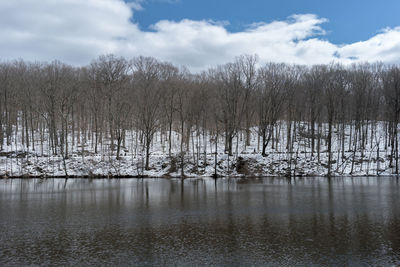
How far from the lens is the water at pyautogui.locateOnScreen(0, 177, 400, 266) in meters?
14.0

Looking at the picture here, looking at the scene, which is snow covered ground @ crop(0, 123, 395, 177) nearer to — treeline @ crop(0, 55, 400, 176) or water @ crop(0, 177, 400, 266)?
treeline @ crop(0, 55, 400, 176)

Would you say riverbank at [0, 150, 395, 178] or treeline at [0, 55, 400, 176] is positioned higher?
treeline at [0, 55, 400, 176]

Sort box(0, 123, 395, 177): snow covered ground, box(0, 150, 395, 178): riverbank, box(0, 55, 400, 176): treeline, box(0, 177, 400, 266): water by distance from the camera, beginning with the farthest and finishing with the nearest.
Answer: box(0, 55, 400, 176): treeline → box(0, 123, 395, 177): snow covered ground → box(0, 150, 395, 178): riverbank → box(0, 177, 400, 266): water

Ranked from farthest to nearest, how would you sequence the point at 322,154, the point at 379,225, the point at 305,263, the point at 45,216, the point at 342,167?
1. the point at 322,154
2. the point at 342,167
3. the point at 45,216
4. the point at 379,225
5. the point at 305,263

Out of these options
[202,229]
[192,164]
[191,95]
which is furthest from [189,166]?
[202,229]

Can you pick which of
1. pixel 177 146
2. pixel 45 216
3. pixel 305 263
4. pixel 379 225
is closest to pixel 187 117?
pixel 177 146

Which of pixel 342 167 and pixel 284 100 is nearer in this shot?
pixel 342 167

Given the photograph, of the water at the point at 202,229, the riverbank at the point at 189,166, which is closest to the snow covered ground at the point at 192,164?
the riverbank at the point at 189,166

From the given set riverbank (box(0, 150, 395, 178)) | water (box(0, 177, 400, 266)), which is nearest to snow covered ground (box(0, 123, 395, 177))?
riverbank (box(0, 150, 395, 178))

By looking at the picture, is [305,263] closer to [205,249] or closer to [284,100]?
[205,249]

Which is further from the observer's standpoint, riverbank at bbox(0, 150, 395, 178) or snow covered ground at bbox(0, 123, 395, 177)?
snow covered ground at bbox(0, 123, 395, 177)

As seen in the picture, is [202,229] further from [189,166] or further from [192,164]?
[192,164]

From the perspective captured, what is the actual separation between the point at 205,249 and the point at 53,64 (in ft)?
171

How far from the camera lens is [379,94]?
6288 cm
